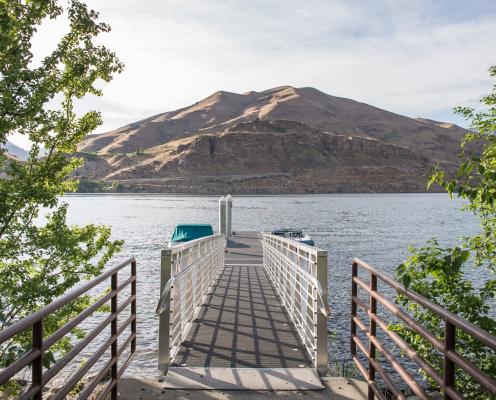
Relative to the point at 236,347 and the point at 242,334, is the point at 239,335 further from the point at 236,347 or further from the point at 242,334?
the point at 236,347

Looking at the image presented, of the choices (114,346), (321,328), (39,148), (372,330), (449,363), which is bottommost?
(321,328)

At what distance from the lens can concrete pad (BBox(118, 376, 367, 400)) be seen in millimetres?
4742

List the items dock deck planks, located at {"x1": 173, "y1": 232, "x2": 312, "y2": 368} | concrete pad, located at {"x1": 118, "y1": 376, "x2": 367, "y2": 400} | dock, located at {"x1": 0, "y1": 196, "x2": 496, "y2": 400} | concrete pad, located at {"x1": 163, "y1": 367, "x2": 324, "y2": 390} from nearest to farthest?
dock, located at {"x1": 0, "y1": 196, "x2": 496, "y2": 400} < concrete pad, located at {"x1": 118, "y1": 376, "x2": 367, "y2": 400} < concrete pad, located at {"x1": 163, "y1": 367, "x2": 324, "y2": 390} < dock deck planks, located at {"x1": 173, "y1": 232, "x2": 312, "y2": 368}

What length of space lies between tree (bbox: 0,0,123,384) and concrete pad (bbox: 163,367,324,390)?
2.98 m

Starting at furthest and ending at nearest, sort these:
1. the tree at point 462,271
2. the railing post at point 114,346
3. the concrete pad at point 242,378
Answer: the concrete pad at point 242,378, the railing post at point 114,346, the tree at point 462,271

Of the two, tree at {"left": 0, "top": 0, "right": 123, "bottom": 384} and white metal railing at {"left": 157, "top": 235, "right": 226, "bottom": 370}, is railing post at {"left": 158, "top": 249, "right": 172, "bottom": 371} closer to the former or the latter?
white metal railing at {"left": 157, "top": 235, "right": 226, "bottom": 370}

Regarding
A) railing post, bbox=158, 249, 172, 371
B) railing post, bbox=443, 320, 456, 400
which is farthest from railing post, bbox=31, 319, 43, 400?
railing post, bbox=158, 249, 172, 371

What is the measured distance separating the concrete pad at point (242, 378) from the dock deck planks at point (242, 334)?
1.22ft

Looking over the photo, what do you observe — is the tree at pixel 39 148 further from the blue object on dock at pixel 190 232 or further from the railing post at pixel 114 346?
the blue object on dock at pixel 190 232

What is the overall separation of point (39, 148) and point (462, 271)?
6983mm

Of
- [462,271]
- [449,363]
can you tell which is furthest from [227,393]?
[462,271]

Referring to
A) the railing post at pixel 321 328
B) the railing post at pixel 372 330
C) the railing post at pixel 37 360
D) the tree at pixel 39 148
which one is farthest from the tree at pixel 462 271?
the tree at pixel 39 148

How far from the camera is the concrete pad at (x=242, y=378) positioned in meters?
5.02

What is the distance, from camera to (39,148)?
8594 mm
